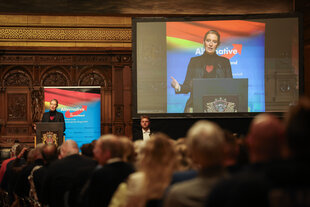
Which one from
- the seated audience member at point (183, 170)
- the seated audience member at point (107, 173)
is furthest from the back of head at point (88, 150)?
the seated audience member at point (183, 170)

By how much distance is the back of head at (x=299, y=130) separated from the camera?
168cm

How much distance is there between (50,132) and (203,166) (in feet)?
20.1

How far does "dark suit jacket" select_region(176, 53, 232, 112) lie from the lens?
826 cm

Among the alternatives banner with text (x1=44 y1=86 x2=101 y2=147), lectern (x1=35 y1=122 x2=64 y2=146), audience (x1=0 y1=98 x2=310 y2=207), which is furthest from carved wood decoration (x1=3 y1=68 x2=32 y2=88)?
audience (x1=0 y1=98 x2=310 y2=207)

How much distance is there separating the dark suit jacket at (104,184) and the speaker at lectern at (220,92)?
210 inches

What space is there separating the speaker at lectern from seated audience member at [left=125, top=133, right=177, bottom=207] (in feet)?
18.7

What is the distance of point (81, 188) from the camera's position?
3572 mm

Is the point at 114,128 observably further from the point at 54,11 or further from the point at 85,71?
the point at 54,11

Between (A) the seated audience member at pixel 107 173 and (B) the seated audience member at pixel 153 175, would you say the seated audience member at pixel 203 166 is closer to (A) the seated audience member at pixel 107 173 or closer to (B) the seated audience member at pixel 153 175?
(B) the seated audience member at pixel 153 175

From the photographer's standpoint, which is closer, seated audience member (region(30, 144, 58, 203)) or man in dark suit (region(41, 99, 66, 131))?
seated audience member (region(30, 144, 58, 203))

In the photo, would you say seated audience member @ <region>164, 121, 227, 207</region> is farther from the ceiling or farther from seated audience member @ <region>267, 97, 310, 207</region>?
the ceiling

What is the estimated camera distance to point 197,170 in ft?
8.54

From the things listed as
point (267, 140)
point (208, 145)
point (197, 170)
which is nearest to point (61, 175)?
point (197, 170)

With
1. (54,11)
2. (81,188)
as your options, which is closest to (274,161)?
(81,188)
